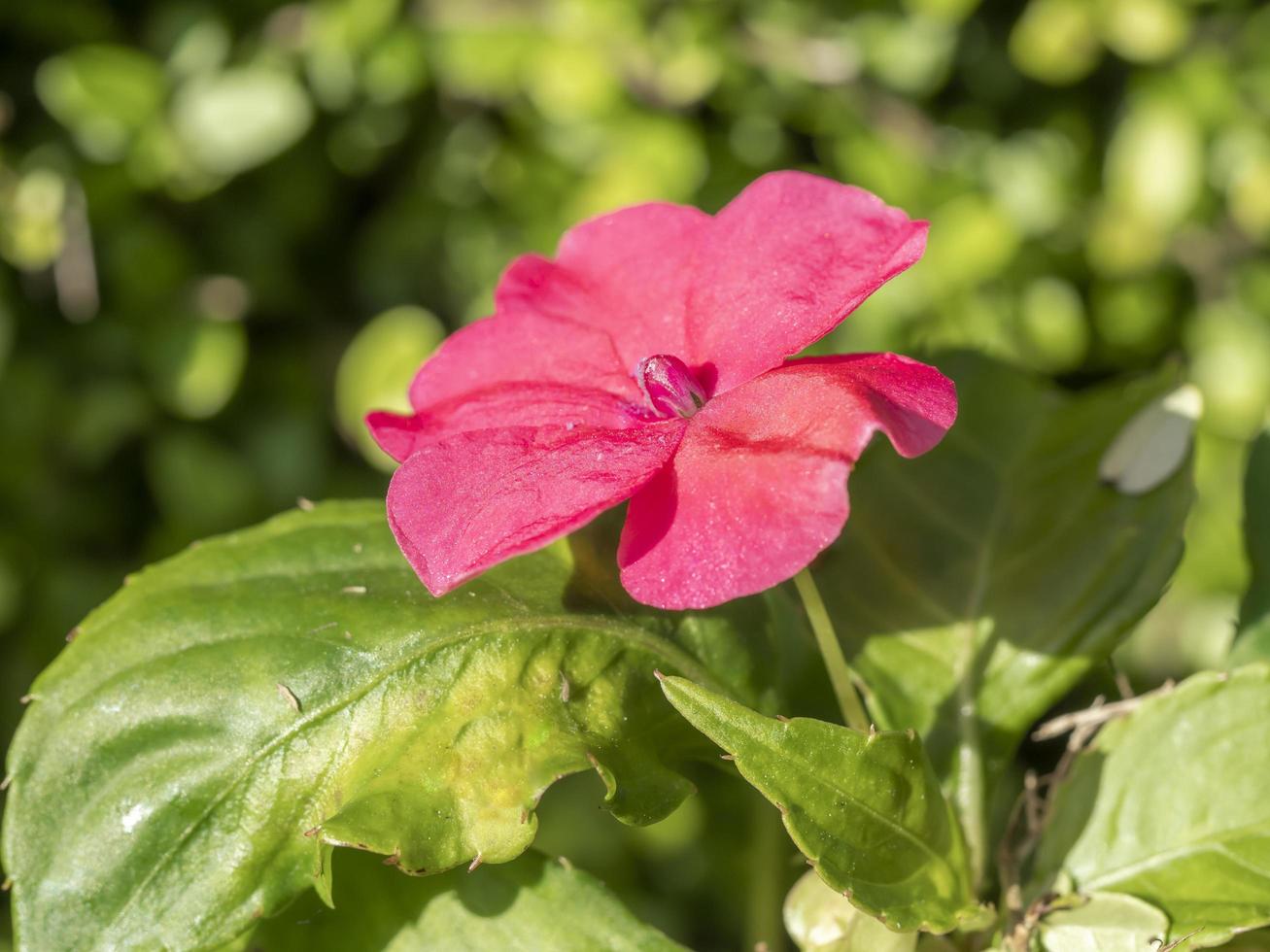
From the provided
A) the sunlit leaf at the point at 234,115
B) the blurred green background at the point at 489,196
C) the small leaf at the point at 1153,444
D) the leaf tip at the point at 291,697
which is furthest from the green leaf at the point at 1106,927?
the sunlit leaf at the point at 234,115

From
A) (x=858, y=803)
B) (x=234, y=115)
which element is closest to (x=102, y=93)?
(x=234, y=115)

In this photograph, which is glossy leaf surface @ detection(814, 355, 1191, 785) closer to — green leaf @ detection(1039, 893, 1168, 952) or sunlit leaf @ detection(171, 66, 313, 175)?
green leaf @ detection(1039, 893, 1168, 952)

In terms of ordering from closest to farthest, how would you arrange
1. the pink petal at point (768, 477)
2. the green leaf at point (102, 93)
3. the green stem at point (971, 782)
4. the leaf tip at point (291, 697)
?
1. the pink petal at point (768, 477)
2. the leaf tip at point (291, 697)
3. the green stem at point (971, 782)
4. the green leaf at point (102, 93)

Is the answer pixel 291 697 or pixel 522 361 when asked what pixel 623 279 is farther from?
pixel 291 697

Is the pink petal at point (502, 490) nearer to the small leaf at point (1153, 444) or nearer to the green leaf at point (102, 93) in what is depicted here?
the small leaf at point (1153, 444)

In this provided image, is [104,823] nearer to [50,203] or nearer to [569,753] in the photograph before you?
[569,753]

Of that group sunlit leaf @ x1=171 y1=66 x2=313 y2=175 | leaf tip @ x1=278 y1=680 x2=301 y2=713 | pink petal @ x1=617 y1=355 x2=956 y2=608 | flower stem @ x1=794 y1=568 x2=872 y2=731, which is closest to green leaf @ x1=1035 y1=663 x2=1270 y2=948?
flower stem @ x1=794 y1=568 x2=872 y2=731

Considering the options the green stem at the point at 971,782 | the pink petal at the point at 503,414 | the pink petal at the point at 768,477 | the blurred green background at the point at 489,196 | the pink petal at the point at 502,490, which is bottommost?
the blurred green background at the point at 489,196
